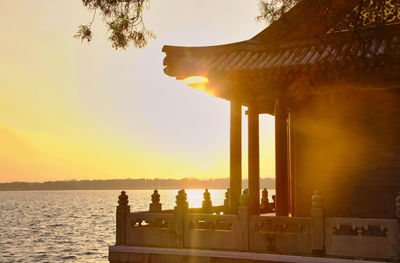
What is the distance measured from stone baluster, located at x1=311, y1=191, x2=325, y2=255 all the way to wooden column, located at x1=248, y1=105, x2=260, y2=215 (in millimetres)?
2739

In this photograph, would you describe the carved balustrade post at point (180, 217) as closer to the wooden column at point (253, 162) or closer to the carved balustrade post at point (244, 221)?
the carved balustrade post at point (244, 221)

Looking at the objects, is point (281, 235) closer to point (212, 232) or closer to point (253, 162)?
point (212, 232)

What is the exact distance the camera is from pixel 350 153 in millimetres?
14922

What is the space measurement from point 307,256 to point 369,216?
8.35 feet

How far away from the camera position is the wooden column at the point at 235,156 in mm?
15352

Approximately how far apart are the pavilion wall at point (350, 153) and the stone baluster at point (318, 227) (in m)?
1.80

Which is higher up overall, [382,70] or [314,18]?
[314,18]

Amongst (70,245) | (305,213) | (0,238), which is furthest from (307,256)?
(0,238)

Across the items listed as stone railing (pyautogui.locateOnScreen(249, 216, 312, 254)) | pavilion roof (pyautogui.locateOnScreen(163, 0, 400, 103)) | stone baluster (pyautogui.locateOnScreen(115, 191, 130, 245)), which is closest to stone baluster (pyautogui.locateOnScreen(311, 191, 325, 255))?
stone railing (pyautogui.locateOnScreen(249, 216, 312, 254))

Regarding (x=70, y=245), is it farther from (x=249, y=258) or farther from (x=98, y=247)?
(x=249, y=258)

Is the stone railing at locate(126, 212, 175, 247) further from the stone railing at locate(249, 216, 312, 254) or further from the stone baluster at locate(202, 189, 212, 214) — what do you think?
the stone baluster at locate(202, 189, 212, 214)

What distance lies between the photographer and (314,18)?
39.3 ft

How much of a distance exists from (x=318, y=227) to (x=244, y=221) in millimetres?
1873

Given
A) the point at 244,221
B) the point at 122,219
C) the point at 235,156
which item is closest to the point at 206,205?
the point at 235,156
